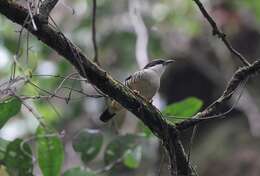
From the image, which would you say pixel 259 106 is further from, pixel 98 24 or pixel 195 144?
pixel 98 24

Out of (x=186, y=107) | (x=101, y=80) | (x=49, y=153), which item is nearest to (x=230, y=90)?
(x=101, y=80)

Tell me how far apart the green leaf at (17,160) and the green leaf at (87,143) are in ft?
0.89

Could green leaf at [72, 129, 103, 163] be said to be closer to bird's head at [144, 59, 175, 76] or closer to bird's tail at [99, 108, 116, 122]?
bird's tail at [99, 108, 116, 122]

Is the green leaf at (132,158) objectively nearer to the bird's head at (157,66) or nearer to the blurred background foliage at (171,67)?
the bird's head at (157,66)

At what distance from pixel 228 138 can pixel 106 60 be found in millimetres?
1270

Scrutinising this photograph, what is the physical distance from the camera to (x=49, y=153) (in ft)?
7.25

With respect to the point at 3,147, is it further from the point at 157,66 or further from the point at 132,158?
the point at 157,66

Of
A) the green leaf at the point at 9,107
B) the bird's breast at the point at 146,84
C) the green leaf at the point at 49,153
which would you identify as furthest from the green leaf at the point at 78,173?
the bird's breast at the point at 146,84

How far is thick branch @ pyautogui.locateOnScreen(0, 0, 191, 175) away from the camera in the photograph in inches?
60.8

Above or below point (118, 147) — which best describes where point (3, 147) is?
above

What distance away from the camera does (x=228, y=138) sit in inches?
192

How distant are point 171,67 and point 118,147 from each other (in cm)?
316

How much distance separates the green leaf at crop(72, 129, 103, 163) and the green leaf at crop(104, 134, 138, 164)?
0.11m

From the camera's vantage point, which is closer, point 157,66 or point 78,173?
point 78,173
